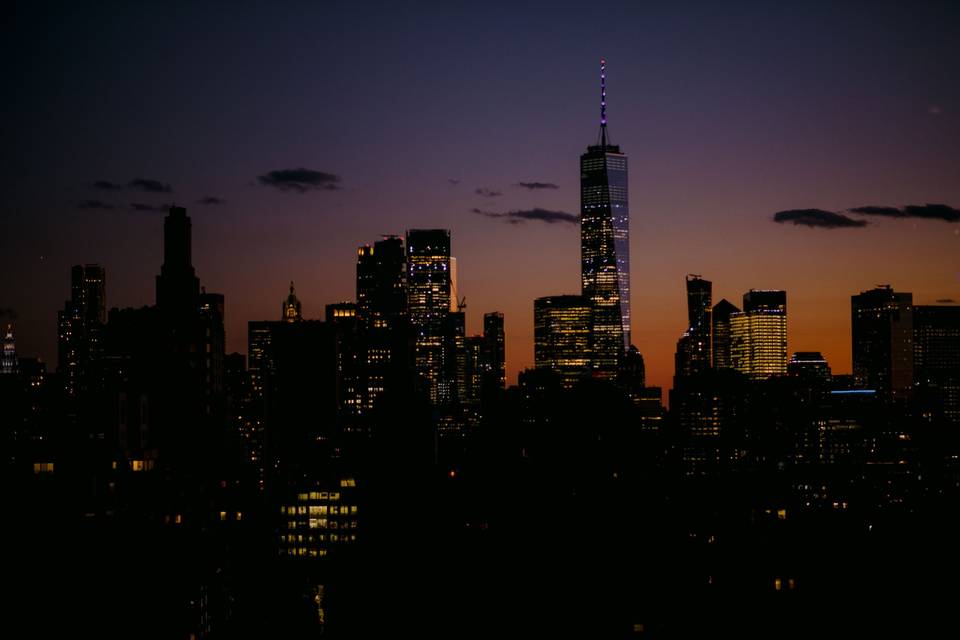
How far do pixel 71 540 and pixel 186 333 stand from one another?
43.6 meters

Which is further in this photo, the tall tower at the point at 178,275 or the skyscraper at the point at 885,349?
the skyscraper at the point at 885,349

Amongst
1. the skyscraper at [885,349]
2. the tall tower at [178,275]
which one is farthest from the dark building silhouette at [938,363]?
the tall tower at [178,275]

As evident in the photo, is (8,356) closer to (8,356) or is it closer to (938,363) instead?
(8,356)

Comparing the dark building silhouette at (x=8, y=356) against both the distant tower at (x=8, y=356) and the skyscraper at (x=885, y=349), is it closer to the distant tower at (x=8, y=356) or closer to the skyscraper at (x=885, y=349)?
the distant tower at (x=8, y=356)

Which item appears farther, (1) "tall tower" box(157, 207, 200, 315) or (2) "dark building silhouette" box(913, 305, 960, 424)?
(2) "dark building silhouette" box(913, 305, 960, 424)

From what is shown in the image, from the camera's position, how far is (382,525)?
62875mm

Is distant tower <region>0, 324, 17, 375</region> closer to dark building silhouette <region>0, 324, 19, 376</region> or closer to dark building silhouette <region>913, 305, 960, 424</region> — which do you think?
dark building silhouette <region>0, 324, 19, 376</region>

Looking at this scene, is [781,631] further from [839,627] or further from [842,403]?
[842,403]

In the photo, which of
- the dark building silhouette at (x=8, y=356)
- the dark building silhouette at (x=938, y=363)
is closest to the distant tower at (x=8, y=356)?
the dark building silhouette at (x=8, y=356)

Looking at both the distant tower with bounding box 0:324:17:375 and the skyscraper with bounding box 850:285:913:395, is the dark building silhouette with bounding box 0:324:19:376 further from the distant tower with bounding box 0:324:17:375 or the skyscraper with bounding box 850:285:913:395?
the skyscraper with bounding box 850:285:913:395

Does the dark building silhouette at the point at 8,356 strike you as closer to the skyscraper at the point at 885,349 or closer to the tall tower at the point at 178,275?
the tall tower at the point at 178,275

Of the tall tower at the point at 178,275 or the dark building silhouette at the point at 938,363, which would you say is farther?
the dark building silhouette at the point at 938,363

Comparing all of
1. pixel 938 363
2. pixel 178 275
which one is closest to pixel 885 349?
pixel 938 363

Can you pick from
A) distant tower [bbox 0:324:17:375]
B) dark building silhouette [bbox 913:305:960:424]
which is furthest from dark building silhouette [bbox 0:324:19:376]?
dark building silhouette [bbox 913:305:960:424]
